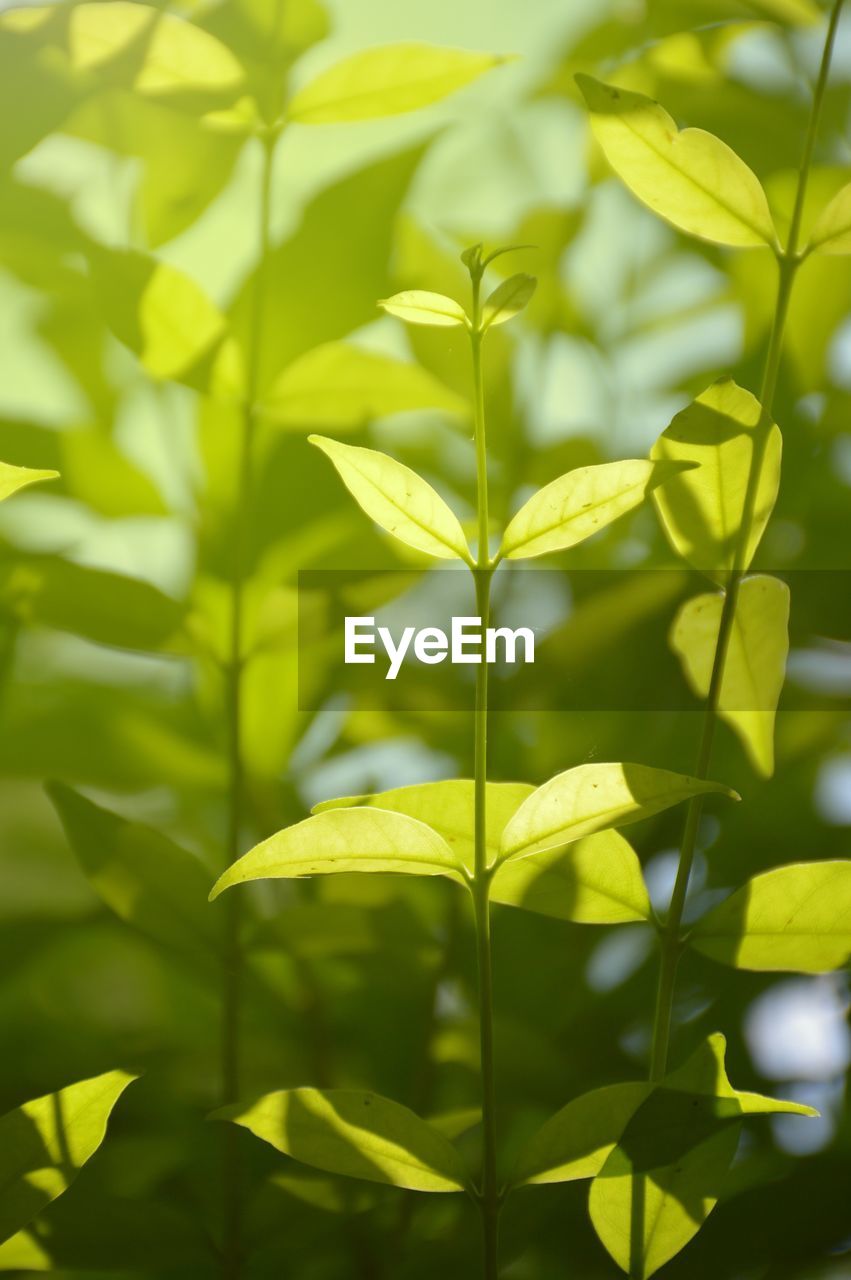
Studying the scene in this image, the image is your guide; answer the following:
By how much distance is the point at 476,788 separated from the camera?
25 centimetres

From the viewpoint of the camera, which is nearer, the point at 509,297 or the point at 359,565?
the point at 509,297

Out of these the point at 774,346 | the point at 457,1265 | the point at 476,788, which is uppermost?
the point at 774,346

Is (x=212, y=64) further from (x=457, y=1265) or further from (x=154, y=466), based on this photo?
(x=457, y=1265)

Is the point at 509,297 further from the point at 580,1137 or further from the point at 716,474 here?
the point at 580,1137

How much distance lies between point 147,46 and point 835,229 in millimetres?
218

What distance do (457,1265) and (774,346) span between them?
311 mm

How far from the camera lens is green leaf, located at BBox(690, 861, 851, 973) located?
252 millimetres

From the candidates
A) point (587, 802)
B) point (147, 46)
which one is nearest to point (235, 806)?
point (587, 802)

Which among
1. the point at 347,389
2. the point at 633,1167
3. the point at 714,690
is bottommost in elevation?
the point at 633,1167

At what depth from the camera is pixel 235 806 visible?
1.10 ft

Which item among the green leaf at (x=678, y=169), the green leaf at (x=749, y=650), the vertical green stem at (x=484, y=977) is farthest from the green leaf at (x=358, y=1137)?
the green leaf at (x=678, y=169)

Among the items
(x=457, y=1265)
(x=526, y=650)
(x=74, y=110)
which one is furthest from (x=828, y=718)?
(x=74, y=110)

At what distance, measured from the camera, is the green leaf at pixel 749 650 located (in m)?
0.28

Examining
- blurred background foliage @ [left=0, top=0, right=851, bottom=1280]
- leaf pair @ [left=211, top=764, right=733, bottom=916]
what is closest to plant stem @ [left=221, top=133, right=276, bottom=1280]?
blurred background foliage @ [left=0, top=0, right=851, bottom=1280]
